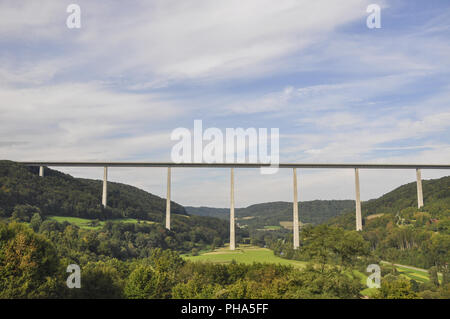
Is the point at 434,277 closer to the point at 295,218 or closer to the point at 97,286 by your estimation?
the point at 295,218

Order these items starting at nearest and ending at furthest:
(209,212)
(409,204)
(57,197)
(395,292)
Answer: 1. (395,292)
2. (57,197)
3. (409,204)
4. (209,212)

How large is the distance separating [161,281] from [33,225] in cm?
4413

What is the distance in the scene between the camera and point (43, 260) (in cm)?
3591

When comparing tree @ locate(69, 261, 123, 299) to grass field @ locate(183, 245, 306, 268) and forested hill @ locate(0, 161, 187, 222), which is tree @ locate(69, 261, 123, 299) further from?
forested hill @ locate(0, 161, 187, 222)

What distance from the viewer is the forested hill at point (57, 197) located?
82750 mm

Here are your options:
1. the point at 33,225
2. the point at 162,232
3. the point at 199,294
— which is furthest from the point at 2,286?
the point at 162,232

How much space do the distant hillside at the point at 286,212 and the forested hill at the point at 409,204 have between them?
38.2 m

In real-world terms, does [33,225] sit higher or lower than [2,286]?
higher

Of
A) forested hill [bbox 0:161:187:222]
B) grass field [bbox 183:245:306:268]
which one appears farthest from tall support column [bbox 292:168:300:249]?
forested hill [bbox 0:161:187:222]

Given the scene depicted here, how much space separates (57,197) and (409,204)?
93.0 m

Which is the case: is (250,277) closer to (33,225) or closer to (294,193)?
(294,193)

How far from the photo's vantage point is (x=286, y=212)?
175 metres

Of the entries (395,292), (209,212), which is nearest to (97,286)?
(395,292)
